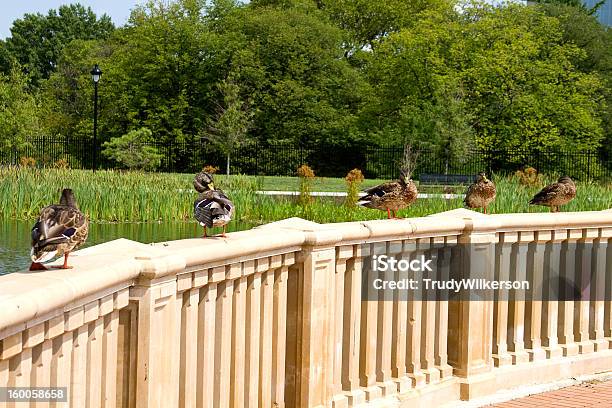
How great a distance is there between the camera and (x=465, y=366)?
24.1ft

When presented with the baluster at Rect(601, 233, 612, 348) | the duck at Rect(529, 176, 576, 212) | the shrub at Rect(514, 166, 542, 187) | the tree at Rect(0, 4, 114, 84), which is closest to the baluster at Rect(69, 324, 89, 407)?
the baluster at Rect(601, 233, 612, 348)

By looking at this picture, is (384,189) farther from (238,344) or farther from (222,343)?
(222,343)

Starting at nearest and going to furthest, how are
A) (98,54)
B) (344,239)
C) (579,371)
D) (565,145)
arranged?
(344,239)
(579,371)
(565,145)
(98,54)

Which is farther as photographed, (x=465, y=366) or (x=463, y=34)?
(x=463, y=34)

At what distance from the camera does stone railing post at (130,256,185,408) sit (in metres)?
4.40

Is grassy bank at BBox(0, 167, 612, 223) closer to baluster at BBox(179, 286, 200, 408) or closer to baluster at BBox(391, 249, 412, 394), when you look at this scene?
baluster at BBox(391, 249, 412, 394)

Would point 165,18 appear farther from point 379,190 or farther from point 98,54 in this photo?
point 379,190

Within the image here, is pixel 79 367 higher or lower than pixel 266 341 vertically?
higher

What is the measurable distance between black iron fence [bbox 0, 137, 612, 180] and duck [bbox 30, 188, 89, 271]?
41205mm

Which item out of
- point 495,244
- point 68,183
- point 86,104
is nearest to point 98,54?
point 86,104

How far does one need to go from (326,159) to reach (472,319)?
46.5 meters

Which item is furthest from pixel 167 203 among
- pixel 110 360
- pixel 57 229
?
pixel 110 360

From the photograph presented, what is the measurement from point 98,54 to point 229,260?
231 feet

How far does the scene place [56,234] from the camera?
14.9ft
